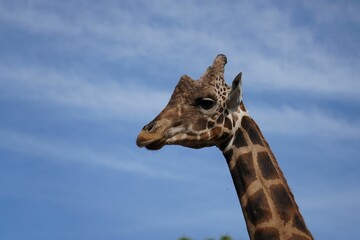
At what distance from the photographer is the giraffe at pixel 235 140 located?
959 cm

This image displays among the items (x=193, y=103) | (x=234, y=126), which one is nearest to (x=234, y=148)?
(x=234, y=126)

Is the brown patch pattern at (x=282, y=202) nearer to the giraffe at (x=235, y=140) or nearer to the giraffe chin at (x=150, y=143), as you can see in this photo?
the giraffe at (x=235, y=140)

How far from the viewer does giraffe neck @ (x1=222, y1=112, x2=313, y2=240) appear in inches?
374

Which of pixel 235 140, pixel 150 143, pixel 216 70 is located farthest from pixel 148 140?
pixel 216 70

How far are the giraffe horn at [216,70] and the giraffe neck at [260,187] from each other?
838 millimetres

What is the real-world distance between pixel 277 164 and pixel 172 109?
6.48ft

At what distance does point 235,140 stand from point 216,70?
1385 millimetres

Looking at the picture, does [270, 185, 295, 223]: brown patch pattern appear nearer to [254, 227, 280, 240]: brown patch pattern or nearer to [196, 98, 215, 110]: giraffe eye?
[254, 227, 280, 240]: brown patch pattern

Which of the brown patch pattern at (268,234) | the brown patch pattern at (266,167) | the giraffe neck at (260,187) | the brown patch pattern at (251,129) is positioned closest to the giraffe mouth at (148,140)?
the giraffe neck at (260,187)

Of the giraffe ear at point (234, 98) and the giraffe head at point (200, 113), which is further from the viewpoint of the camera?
the giraffe ear at point (234, 98)

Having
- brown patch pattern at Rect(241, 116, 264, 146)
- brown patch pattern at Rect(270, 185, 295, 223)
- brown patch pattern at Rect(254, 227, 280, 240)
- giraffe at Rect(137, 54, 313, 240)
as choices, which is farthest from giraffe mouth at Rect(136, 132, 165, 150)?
brown patch pattern at Rect(254, 227, 280, 240)

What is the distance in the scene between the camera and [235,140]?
10484mm

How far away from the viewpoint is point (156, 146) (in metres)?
9.98

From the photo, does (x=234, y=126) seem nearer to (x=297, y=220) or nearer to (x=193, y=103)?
(x=193, y=103)
